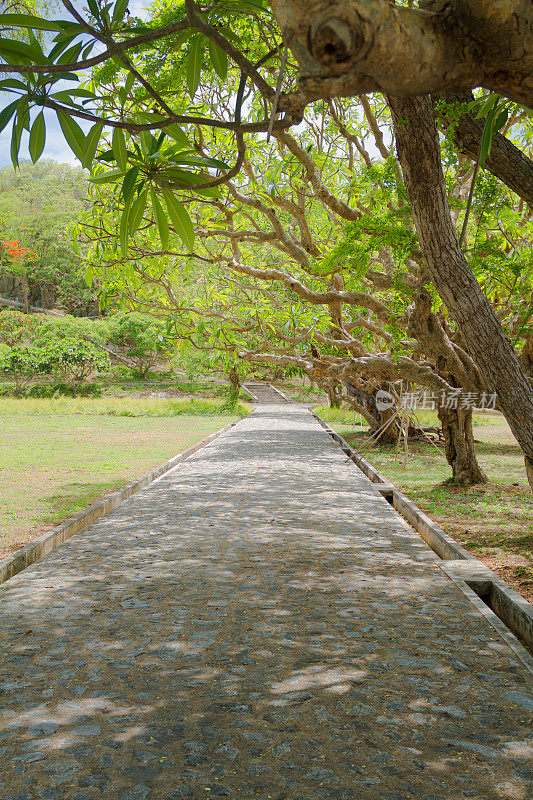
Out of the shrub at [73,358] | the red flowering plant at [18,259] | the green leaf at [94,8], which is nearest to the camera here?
the green leaf at [94,8]

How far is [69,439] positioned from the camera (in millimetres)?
14125

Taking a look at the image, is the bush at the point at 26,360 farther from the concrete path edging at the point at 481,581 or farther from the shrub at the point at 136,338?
the concrete path edging at the point at 481,581

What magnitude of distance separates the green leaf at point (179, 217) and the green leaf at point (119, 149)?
11.5 inches

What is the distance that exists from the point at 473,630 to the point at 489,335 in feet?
6.46

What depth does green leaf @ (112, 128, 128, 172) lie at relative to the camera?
2.70m

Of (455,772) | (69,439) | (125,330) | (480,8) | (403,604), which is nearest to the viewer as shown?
(480,8)

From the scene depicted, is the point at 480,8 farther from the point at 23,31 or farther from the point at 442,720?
the point at 23,31

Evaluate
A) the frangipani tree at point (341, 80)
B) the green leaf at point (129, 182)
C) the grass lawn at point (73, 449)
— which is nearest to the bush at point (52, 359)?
the grass lawn at point (73, 449)

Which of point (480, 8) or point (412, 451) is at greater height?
point (480, 8)

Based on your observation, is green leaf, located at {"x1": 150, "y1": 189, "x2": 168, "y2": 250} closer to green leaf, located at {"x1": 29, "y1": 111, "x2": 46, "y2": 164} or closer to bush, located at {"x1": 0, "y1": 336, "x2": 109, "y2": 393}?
green leaf, located at {"x1": 29, "y1": 111, "x2": 46, "y2": 164}

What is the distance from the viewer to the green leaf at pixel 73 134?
2.57 meters

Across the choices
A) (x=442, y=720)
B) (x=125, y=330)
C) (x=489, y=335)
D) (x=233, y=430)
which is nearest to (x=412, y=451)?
(x=233, y=430)

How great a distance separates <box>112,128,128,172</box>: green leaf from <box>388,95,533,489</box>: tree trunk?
1.58 metres

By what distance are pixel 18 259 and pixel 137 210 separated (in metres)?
39.4
